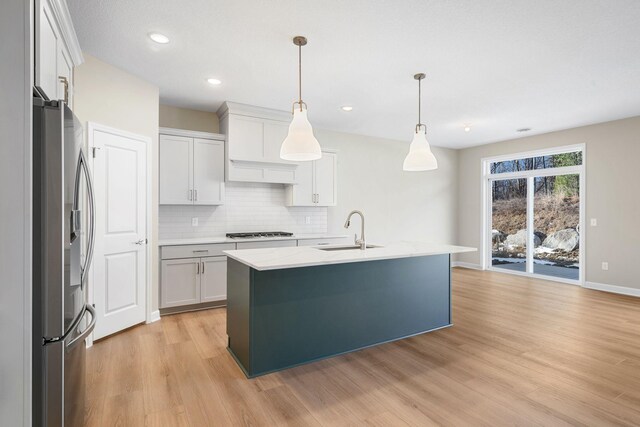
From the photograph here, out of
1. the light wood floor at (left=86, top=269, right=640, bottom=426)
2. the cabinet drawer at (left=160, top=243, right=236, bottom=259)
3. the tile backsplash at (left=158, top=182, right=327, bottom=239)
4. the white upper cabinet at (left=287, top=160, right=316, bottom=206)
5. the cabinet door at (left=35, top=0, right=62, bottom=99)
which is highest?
the cabinet door at (left=35, top=0, right=62, bottom=99)

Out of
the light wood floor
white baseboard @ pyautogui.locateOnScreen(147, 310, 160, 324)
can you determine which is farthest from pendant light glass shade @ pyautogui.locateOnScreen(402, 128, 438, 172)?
white baseboard @ pyautogui.locateOnScreen(147, 310, 160, 324)

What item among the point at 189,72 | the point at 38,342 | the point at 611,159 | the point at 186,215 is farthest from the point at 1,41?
the point at 611,159

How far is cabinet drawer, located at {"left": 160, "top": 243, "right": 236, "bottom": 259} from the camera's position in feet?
12.9

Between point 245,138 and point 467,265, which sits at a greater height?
point 245,138

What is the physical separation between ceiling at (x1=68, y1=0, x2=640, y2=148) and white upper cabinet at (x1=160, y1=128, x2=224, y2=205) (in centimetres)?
53

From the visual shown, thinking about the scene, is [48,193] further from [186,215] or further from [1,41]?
[186,215]

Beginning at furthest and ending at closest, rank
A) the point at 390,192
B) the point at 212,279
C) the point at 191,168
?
the point at 390,192 → the point at 191,168 → the point at 212,279

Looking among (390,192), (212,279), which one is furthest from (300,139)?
(390,192)

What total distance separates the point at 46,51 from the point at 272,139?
3070mm

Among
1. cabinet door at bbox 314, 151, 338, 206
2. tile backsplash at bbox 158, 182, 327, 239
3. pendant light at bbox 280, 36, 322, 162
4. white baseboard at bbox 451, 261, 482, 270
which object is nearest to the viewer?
pendant light at bbox 280, 36, 322, 162

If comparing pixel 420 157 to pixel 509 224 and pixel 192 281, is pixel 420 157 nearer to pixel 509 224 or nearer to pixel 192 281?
pixel 192 281

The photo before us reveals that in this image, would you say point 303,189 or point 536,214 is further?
point 536,214

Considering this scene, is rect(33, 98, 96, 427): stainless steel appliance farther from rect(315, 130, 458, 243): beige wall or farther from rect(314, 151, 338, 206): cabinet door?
rect(315, 130, 458, 243): beige wall

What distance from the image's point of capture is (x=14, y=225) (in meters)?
1.38
